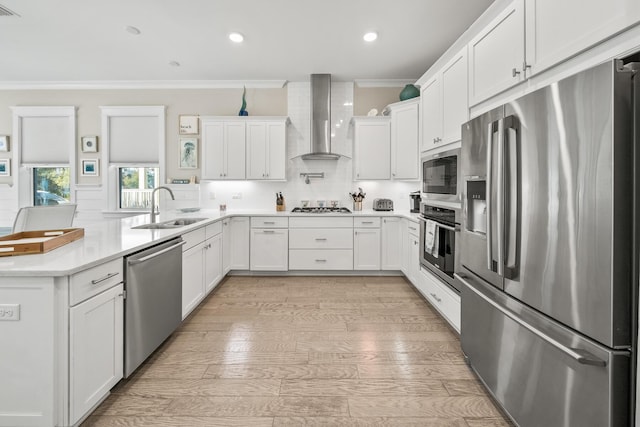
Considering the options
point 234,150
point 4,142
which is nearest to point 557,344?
point 234,150

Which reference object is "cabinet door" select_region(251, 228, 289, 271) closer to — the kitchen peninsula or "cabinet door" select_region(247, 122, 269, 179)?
"cabinet door" select_region(247, 122, 269, 179)

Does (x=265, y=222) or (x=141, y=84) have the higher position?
(x=141, y=84)

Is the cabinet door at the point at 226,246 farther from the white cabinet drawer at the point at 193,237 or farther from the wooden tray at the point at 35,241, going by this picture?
the wooden tray at the point at 35,241

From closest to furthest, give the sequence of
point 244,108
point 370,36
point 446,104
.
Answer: point 446,104
point 370,36
point 244,108

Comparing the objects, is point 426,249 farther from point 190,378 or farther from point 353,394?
point 190,378

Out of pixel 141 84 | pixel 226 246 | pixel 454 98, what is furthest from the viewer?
pixel 141 84

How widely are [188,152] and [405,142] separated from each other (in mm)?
3310

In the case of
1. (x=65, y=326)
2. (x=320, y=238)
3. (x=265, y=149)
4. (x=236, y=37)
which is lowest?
(x=65, y=326)

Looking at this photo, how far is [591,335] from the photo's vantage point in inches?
43.6

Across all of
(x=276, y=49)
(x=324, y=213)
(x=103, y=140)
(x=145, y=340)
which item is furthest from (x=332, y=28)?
(x=103, y=140)

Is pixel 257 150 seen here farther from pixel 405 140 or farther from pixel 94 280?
pixel 94 280

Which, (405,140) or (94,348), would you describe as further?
(405,140)

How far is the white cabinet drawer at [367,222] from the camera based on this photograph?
4.34 metres

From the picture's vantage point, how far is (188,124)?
193 inches
